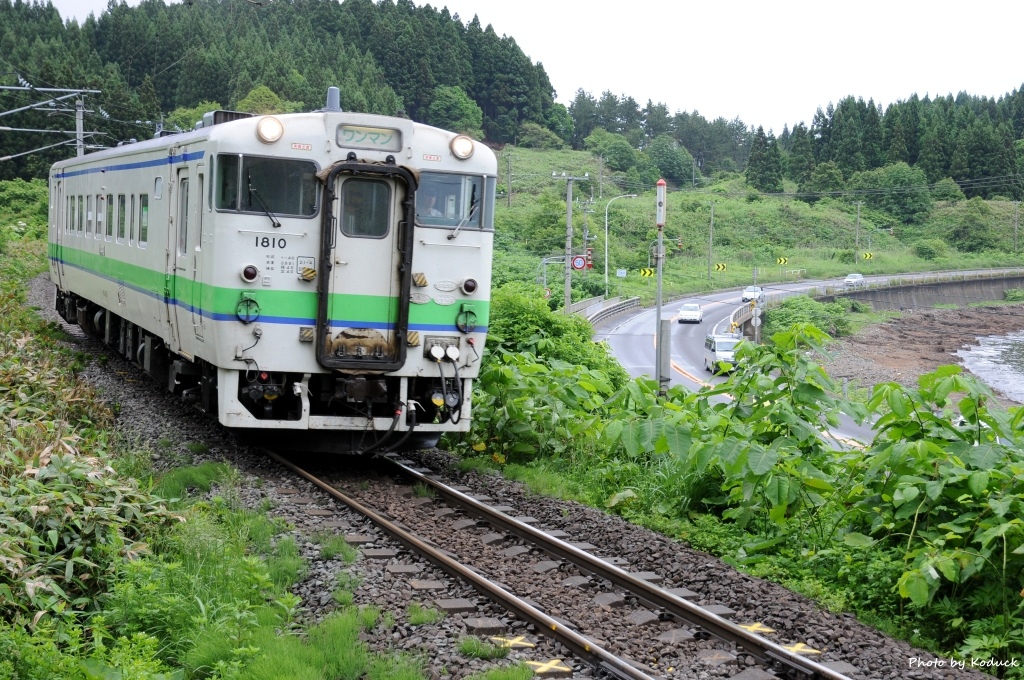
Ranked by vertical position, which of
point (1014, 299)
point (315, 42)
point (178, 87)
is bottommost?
point (1014, 299)

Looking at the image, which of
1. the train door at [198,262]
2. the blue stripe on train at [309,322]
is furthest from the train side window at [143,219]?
the train door at [198,262]

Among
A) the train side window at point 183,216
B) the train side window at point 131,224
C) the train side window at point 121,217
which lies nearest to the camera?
the train side window at point 183,216

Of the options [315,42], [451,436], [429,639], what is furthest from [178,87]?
[429,639]

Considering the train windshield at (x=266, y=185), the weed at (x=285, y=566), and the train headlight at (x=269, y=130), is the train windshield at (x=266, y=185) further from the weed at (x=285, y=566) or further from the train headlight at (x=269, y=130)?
the weed at (x=285, y=566)

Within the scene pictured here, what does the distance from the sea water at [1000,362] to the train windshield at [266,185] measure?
37569 mm

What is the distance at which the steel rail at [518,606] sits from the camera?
5.88 m

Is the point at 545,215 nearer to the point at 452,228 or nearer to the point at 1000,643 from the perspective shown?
the point at 452,228

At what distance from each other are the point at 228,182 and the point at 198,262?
102cm

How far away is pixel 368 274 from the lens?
10.6 m

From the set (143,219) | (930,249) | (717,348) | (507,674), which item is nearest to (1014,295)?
(930,249)

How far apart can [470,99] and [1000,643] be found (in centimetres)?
12680

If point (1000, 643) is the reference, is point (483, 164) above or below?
above

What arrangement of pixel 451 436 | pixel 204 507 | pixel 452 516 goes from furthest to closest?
pixel 451 436 < pixel 452 516 < pixel 204 507

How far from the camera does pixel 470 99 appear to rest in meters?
129
